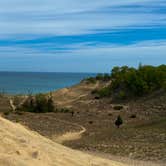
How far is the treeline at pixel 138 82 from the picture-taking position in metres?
78.2

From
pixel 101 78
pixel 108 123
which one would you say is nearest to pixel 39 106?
pixel 108 123

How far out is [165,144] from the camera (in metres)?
27.2

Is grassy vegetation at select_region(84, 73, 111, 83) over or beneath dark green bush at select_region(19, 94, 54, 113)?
over

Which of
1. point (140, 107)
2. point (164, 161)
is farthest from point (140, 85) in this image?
point (164, 161)

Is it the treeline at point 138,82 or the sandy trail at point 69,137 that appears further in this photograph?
the treeline at point 138,82

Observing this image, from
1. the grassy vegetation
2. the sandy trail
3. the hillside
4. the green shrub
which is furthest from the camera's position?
the grassy vegetation

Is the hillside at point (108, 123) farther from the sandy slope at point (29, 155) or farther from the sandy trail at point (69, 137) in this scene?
the sandy slope at point (29, 155)

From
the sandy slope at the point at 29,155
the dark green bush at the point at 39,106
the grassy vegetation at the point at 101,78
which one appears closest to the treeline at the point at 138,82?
the dark green bush at the point at 39,106

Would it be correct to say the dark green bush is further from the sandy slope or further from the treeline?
the sandy slope

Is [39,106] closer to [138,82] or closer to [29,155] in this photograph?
[138,82]

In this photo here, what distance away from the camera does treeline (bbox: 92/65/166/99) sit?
256 ft

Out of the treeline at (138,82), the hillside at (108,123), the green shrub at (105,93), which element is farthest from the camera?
Answer: the green shrub at (105,93)

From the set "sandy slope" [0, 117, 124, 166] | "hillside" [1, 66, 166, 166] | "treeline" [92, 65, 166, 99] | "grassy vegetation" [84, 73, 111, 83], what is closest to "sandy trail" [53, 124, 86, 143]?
"hillside" [1, 66, 166, 166]

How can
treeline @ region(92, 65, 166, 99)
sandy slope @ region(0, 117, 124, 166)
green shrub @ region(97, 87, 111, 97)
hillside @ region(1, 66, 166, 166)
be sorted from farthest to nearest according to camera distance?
green shrub @ region(97, 87, 111, 97)
treeline @ region(92, 65, 166, 99)
hillside @ region(1, 66, 166, 166)
sandy slope @ region(0, 117, 124, 166)
